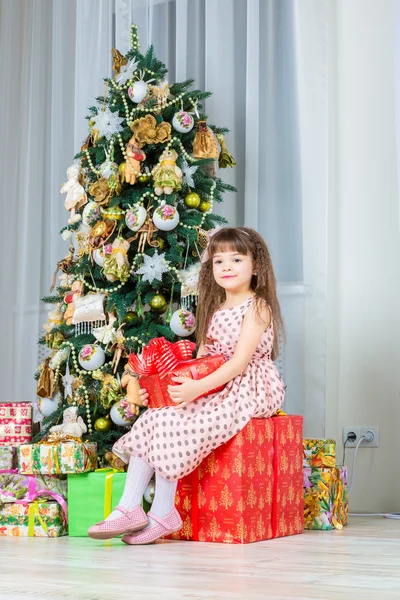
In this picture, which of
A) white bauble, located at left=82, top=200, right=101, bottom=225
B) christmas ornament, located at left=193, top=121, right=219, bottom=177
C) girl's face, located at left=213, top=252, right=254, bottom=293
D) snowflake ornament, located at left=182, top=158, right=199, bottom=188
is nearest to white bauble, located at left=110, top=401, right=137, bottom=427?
girl's face, located at left=213, top=252, right=254, bottom=293

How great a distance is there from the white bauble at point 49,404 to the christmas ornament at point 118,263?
0.42 m

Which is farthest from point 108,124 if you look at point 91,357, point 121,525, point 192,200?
point 121,525

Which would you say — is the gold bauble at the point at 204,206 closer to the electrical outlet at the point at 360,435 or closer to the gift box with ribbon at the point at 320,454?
the gift box with ribbon at the point at 320,454

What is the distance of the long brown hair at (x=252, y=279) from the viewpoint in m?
2.41

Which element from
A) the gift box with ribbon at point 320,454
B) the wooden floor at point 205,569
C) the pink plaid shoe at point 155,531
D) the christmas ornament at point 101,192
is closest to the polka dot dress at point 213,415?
the pink plaid shoe at point 155,531

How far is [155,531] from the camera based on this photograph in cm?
217

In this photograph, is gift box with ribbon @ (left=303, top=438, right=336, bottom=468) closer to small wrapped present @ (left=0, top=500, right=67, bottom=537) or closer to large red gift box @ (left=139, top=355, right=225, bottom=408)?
large red gift box @ (left=139, top=355, right=225, bottom=408)

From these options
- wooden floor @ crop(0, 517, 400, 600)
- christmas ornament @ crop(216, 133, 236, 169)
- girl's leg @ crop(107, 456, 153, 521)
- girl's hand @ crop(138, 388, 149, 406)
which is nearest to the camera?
wooden floor @ crop(0, 517, 400, 600)

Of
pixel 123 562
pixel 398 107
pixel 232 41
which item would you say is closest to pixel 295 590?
pixel 123 562

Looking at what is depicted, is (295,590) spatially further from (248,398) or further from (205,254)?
(205,254)

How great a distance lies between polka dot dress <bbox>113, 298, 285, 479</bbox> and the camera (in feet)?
7.10

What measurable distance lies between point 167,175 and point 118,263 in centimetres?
29

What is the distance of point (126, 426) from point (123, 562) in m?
0.78

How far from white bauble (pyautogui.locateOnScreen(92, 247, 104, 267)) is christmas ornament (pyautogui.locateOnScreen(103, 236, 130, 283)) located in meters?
0.02
